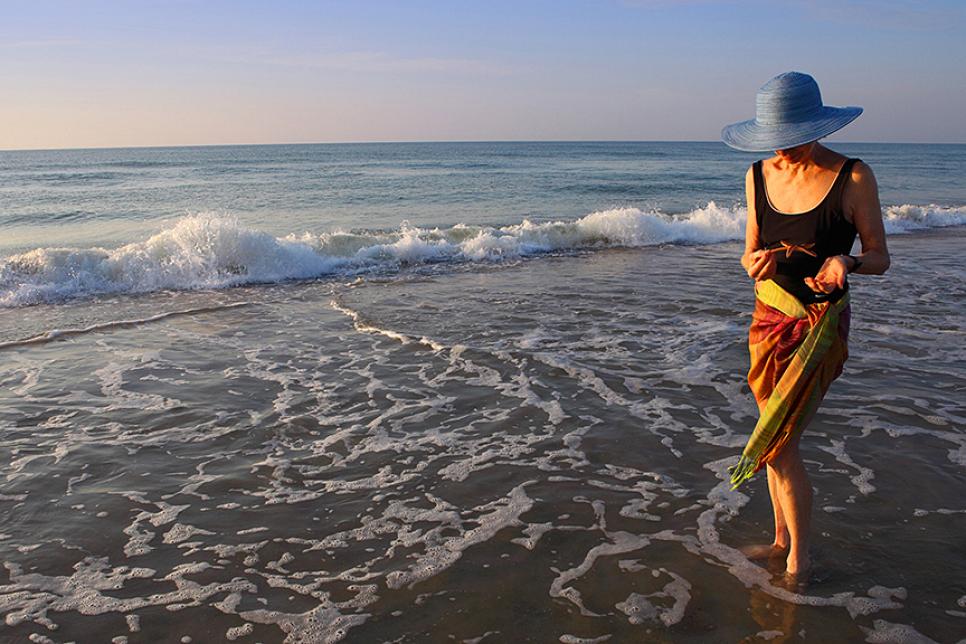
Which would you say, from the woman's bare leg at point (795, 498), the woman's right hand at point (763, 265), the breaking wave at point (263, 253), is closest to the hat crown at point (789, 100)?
the woman's right hand at point (763, 265)

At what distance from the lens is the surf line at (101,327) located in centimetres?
789

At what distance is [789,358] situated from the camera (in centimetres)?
302

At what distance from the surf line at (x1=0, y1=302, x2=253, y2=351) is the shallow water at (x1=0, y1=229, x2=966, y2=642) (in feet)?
0.79

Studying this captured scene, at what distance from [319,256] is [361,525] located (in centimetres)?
1012

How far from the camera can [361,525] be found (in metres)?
3.96

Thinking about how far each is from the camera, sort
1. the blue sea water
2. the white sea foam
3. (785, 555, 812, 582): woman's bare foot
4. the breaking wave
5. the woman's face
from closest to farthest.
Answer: the woman's face, (785, 555, 812, 582): woman's bare foot, the breaking wave, the blue sea water, the white sea foam

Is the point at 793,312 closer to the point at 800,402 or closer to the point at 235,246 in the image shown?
the point at 800,402

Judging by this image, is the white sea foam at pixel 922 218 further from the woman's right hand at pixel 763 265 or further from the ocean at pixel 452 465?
the woman's right hand at pixel 763 265

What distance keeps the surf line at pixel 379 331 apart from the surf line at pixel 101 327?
1658 millimetres

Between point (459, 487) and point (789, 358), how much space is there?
221cm

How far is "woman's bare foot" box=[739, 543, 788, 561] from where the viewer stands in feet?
11.7

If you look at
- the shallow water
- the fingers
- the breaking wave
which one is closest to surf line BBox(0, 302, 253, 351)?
the shallow water

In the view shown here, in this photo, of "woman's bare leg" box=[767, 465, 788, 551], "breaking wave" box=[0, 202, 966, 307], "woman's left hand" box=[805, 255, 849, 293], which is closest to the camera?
"woman's left hand" box=[805, 255, 849, 293]

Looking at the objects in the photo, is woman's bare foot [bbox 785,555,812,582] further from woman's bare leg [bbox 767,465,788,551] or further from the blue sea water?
the blue sea water
